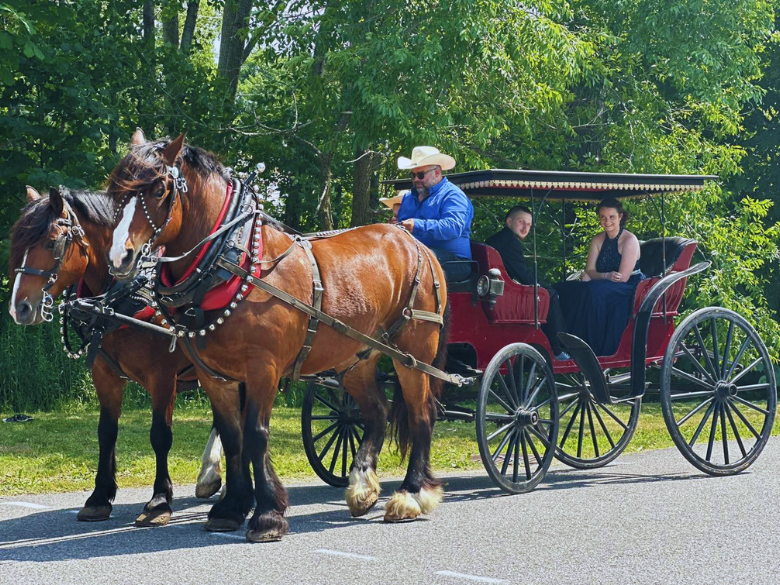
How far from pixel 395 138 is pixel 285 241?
6.02m

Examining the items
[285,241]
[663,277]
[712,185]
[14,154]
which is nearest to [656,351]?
[663,277]

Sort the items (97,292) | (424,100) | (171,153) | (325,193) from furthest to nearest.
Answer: (325,193) < (424,100) < (97,292) < (171,153)

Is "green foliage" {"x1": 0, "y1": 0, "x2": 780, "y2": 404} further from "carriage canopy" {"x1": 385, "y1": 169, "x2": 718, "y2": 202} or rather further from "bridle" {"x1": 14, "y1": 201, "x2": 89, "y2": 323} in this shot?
"bridle" {"x1": 14, "y1": 201, "x2": 89, "y2": 323}

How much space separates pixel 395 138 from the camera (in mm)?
12234

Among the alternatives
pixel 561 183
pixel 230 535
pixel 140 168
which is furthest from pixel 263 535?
pixel 561 183

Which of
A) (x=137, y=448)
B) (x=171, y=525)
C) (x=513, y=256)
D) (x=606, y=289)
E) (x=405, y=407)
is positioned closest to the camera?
(x=171, y=525)

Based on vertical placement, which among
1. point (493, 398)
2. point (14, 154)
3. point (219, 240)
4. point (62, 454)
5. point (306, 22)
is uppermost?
point (306, 22)

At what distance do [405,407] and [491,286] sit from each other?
1080mm

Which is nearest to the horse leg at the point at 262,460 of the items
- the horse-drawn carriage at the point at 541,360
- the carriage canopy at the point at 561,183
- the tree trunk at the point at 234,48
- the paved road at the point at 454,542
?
the paved road at the point at 454,542

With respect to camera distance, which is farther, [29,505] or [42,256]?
[29,505]

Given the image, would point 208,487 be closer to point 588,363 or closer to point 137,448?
point 588,363

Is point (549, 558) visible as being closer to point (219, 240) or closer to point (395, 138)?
point (219, 240)

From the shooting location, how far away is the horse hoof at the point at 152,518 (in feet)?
20.9

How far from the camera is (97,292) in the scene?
6629mm
